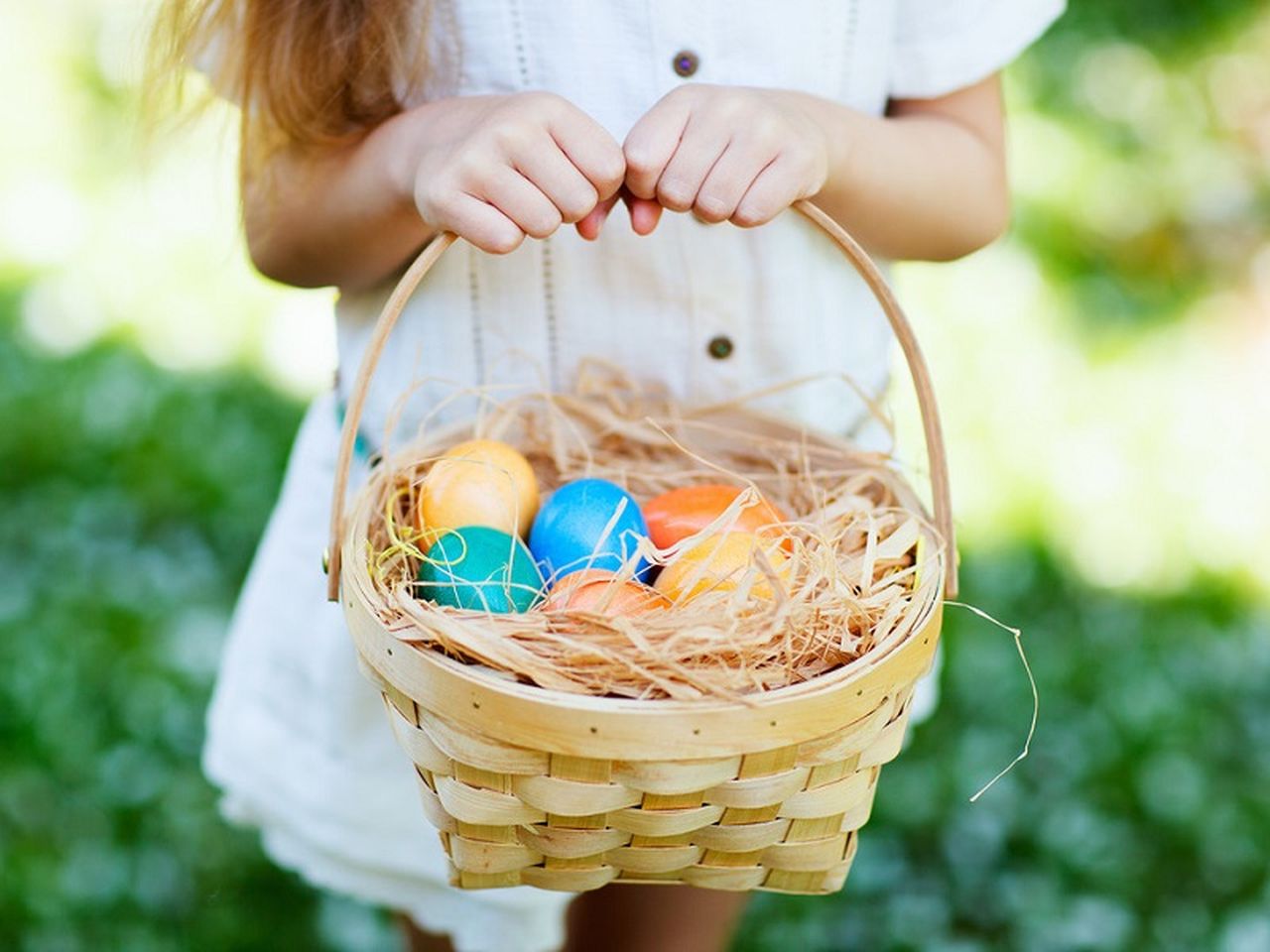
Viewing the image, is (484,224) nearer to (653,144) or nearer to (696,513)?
(653,144)

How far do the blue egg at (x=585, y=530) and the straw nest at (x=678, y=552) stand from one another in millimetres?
47

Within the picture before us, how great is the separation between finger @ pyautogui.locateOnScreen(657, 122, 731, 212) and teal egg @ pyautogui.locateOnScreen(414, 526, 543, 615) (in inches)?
10.4

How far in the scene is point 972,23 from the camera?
1.19 meters

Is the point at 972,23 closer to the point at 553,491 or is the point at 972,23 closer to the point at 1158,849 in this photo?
the point at 553,491

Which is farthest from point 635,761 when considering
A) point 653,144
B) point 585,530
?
point 653,144

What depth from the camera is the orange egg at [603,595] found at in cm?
96

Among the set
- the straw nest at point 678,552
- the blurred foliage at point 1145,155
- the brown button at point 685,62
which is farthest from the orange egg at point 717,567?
the blurred foliage at point 1145,155

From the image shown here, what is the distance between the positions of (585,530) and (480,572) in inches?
3.3

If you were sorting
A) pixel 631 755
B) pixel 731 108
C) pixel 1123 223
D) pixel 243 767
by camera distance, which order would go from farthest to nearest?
pixel 1123 223 < pixel 243 767 < pixel 731 108 < pixel 631 755

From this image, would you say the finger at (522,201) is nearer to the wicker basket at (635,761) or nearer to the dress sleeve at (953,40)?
the wicker basket at (635,761)

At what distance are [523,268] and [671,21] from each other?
0.22 meters

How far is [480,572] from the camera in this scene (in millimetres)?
1023

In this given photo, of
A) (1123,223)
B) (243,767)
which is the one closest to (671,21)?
(243,767)

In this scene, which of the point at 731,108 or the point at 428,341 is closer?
the point at 731,108
